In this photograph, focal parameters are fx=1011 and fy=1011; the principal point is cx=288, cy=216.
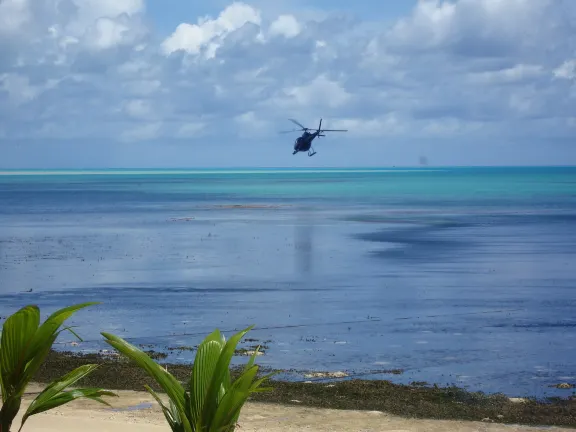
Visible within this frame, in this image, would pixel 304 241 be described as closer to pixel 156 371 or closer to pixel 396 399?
pixel 396 399

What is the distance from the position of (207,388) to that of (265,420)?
7909mm

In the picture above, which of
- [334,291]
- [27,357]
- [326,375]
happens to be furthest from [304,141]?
[27,357]

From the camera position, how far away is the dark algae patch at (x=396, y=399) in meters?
14.4

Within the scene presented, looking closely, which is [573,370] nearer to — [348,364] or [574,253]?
[348,364]

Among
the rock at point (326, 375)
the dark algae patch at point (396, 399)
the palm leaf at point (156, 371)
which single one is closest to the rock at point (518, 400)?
the dark algae patch at point (396, 399)

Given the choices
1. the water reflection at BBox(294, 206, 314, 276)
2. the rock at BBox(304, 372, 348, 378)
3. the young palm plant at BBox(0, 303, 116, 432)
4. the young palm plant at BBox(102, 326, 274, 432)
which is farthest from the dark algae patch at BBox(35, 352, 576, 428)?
the water reflection at BBox(294, 206, 314, 276)

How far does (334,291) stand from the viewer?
29.4m

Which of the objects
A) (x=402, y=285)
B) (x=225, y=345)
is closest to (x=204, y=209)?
(x=402, y=285)

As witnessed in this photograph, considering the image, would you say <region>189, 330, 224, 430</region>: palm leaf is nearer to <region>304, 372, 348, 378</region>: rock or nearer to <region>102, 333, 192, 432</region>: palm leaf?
<region>102, 333, 192, 432</region>: palm leaf

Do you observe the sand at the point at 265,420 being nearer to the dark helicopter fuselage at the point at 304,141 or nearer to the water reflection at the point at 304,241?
the water reflection at the point at 304,241

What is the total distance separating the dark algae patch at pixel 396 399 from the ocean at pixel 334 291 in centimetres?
93

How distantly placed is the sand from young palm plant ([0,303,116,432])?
18.5 feet

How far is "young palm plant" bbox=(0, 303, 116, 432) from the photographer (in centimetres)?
643

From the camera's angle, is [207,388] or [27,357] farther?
[27,357]
